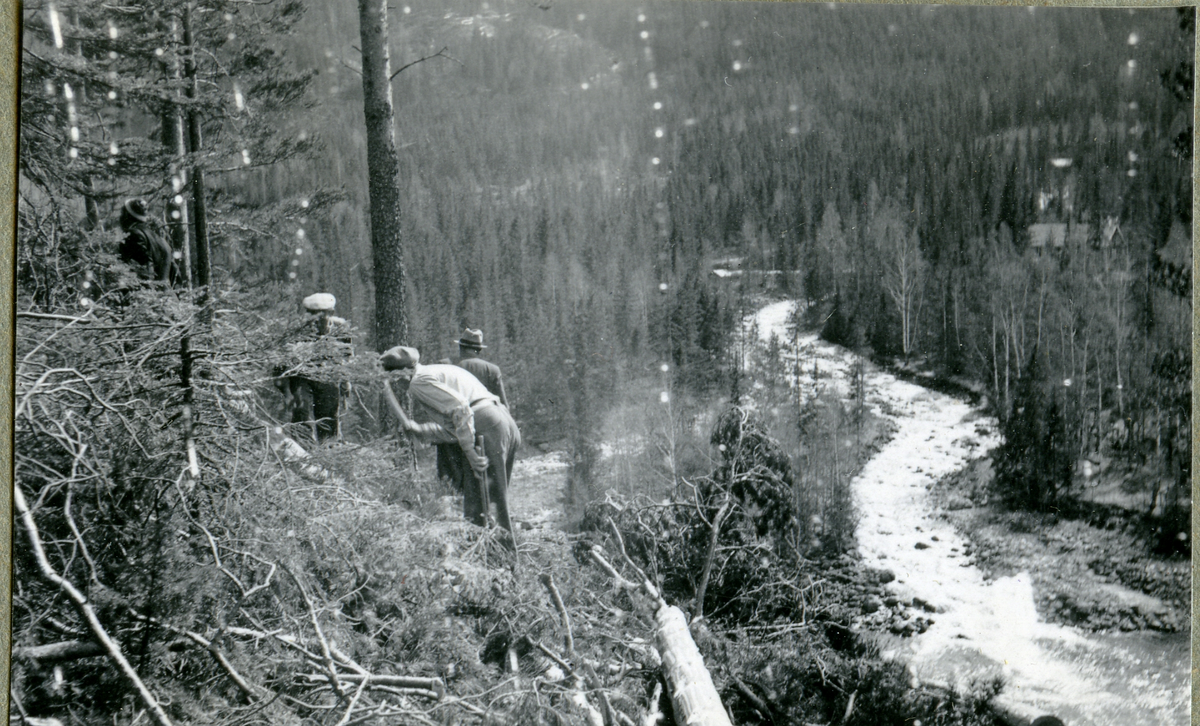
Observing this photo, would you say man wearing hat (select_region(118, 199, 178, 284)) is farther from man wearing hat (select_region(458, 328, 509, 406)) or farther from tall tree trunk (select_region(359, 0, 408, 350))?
man wearing hat (select_region(458, 328, 509, 406))

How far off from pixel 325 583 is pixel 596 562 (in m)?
0.98

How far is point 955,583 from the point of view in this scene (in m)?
3.61

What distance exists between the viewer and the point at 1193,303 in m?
3.81

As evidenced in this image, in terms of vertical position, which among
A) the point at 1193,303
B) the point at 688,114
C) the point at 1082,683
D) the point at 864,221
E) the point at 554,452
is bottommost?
the point at 1082,683

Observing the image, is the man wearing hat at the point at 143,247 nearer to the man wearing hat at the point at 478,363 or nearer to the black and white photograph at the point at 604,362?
the black and white photograph at the point at 604,362

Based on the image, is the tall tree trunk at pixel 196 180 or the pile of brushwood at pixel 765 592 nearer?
the tall tree trunk at pixel 196 180

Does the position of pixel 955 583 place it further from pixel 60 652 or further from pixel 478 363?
pixel 60 652

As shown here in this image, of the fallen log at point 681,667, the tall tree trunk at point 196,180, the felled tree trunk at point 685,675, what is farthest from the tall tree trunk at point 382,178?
the felled tree trunk at point 685,675

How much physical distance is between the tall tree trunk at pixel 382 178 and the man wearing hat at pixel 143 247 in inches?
28.0

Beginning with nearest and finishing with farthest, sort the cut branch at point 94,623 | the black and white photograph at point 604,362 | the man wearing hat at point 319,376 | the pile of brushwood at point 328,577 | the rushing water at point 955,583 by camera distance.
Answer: the cut branch at point 94,623 → the pile of brushwood at point 328,577 → the black and white photograph at point 604,362 → the man wearing hat at point 319,376 → the rushing water at point 955,583

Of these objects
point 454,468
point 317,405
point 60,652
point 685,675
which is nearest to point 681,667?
point 685,675

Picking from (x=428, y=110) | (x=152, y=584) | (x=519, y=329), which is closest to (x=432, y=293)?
(x=519, y=329)

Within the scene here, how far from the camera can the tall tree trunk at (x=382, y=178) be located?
3367mm

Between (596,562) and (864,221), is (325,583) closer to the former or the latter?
(596,562)
